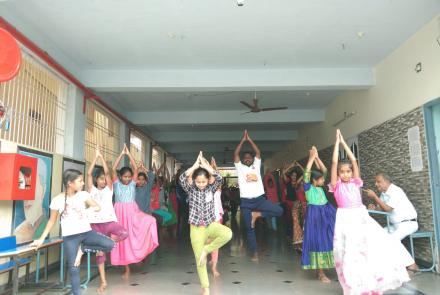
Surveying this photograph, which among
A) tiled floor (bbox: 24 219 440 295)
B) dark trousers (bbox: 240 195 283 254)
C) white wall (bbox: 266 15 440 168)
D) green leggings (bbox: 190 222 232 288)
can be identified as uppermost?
white wall (bbox: 266 15 440 168)

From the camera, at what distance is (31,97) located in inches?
183

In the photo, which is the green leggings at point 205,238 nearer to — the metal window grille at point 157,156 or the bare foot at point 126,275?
the bare foot at point 126,275

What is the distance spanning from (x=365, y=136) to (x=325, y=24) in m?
2.89

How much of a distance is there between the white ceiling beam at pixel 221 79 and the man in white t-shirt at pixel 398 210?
2.14 m

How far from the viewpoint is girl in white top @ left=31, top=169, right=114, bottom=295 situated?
332cm

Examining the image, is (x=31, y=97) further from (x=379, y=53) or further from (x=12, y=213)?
(x=379, y=53)

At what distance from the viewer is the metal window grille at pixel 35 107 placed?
4184 millimetres

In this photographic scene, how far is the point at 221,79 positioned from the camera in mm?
6062

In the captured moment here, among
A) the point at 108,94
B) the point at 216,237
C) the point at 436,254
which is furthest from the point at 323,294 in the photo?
the point at 108,94

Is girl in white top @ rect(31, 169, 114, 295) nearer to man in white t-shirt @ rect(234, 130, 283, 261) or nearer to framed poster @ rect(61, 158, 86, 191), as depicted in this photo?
framed poster @ rect(61, 158, 86, 191)

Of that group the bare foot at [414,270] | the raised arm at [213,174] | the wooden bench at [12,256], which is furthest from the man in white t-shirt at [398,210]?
the wooden bench at [12,256]

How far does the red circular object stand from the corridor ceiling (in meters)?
1.17

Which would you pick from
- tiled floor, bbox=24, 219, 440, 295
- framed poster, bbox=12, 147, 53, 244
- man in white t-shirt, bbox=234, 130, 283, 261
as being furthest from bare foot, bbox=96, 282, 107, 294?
man in white t-shirt, bbox=234, 130, 283, 261

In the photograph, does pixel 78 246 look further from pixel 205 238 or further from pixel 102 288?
pixel 205 238
